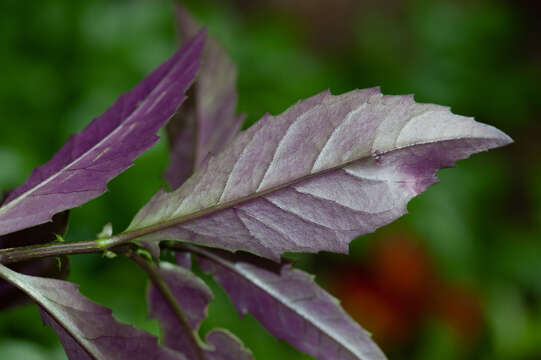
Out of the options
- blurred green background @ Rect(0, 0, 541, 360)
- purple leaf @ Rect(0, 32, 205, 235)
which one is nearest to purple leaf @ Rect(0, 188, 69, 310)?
purple leaf @ Rect(0, 32, 205, 235)

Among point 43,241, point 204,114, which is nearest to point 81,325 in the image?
point 43,241

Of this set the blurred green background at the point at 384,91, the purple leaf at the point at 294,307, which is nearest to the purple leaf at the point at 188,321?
the purple leaf at the point at 294,307

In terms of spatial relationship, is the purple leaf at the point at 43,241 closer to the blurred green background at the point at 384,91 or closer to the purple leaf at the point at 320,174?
the purple leaf at the point at 320,174

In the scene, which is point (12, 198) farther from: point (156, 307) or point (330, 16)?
point (330, 16)

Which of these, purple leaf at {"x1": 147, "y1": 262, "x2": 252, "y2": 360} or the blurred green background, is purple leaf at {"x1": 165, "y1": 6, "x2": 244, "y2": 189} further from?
the blurred green background

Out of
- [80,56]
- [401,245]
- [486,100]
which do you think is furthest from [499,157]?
[80,56]

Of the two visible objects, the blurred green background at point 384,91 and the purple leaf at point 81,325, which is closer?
the purple leaf at point 81,325
